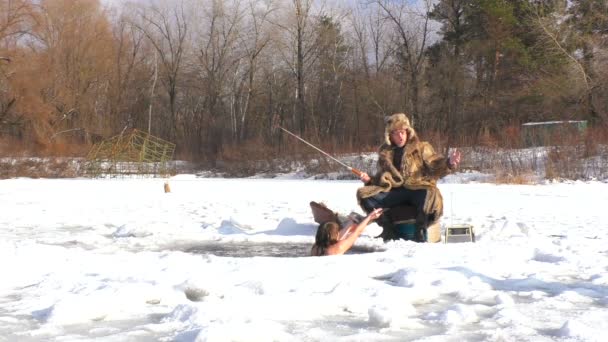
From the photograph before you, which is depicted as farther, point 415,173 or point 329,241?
point 415,173

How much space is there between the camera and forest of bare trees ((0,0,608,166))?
2611cm

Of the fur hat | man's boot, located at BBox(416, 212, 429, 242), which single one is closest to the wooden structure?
the fur hat

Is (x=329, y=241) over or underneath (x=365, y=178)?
underneath

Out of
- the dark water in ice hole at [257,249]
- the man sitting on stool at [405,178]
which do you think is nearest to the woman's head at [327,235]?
the dark water in ice hole at [257,249]

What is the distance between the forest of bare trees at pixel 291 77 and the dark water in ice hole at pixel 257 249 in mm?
16513

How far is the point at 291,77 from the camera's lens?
41406 mm

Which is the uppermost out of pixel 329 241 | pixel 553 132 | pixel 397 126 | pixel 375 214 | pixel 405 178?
pixel 553 132

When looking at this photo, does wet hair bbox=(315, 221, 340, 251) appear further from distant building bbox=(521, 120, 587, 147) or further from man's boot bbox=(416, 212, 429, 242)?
distant building bbox=(521, 120, 587, 147)

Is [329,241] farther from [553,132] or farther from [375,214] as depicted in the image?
[553,132]

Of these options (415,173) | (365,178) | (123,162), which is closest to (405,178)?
(415,173)

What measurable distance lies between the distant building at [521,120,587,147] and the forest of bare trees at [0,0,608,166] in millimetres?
638

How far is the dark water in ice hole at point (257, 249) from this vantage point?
5.80 meters

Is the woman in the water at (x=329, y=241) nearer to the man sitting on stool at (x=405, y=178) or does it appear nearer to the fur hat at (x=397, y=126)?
the man sitting on stool at (x=405, y=178)

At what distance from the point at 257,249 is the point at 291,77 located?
36.0m
